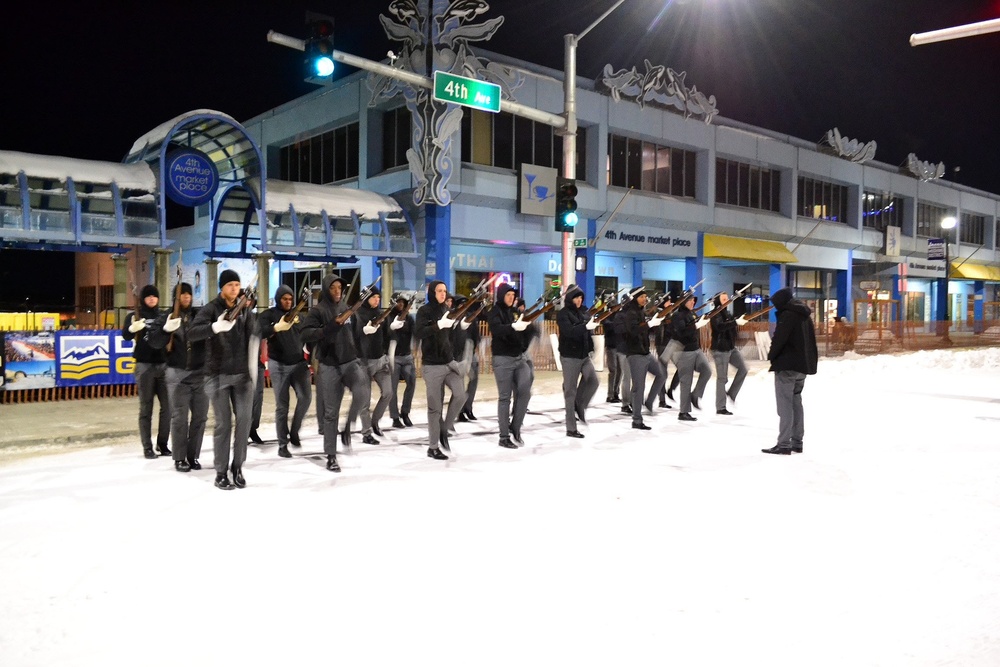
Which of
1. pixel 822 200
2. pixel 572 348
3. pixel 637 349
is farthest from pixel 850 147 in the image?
pixel 572 348

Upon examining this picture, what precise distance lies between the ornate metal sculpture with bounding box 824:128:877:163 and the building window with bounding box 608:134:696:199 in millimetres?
12280

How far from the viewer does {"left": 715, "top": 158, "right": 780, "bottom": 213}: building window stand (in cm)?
3619

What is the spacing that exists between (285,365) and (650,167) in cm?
2662

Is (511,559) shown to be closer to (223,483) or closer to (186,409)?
(223,483)

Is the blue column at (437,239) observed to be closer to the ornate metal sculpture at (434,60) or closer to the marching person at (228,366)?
the ornate metal sculpture at (434,60)

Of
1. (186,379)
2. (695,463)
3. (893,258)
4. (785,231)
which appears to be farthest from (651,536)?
(893,258)

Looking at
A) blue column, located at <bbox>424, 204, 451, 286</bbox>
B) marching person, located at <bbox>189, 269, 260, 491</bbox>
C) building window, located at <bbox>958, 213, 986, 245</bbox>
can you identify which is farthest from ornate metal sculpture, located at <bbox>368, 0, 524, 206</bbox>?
building window, located at <bbox>958, 213, 986, 245</bbox>

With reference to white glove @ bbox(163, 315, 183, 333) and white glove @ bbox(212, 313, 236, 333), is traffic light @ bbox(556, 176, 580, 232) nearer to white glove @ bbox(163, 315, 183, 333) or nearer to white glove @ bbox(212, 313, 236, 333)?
white glove @ bbox(163, 315, 183, 333)

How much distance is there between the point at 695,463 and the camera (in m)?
8.43

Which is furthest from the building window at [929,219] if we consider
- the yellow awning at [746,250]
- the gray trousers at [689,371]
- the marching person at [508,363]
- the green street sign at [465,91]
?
the marching person at [508,363]

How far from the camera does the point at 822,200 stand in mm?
42375

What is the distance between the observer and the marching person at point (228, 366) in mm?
7016

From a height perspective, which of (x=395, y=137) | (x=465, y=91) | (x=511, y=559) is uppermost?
(x=395, y=137)

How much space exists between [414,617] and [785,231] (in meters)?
38.5
